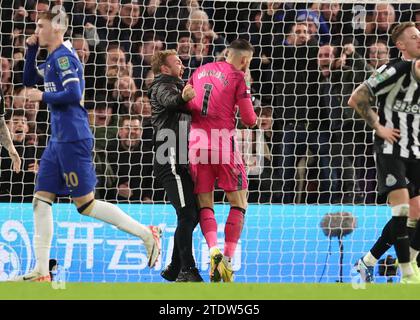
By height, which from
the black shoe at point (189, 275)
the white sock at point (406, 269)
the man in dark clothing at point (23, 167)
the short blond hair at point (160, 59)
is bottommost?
the black shoe at point (189, 275)

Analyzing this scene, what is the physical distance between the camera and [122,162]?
435 inches

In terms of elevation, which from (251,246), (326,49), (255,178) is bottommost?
(251,246)

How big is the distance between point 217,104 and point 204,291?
6.71 feet

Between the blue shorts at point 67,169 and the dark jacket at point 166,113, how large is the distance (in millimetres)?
787

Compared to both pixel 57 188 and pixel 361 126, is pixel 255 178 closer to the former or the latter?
pixel 361 126

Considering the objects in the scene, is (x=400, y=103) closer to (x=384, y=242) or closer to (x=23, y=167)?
(x=384, y=242)

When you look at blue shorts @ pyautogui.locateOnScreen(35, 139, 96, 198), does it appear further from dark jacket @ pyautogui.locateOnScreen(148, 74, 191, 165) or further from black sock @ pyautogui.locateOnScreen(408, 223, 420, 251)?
black sock @ pyautogui.locateOnScreen(408, 223, 420, 251)

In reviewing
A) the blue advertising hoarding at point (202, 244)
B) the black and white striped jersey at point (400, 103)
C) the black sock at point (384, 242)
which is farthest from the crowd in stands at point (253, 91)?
the black and white striped jersey at point (400, 103)

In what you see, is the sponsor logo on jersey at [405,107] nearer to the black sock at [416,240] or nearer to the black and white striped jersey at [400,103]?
the black and white striped jersey at [400,103]

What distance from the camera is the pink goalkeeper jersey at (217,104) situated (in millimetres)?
8758

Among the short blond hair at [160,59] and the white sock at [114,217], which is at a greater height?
the short blond hair at [160,59]

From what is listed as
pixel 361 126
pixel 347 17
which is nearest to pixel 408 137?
pixel 361 126

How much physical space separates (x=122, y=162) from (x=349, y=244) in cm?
237

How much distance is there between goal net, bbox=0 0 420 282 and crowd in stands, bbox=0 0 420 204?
0.05 feet
